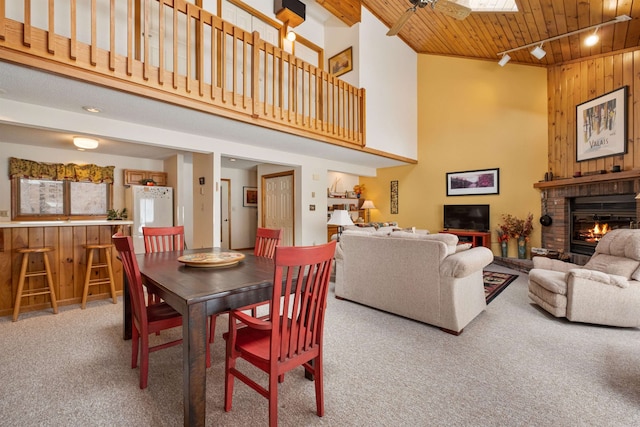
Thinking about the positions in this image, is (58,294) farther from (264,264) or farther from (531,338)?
(531,338)

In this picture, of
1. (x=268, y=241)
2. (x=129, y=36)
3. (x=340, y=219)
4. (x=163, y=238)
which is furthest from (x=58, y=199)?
(x=340, y=219)

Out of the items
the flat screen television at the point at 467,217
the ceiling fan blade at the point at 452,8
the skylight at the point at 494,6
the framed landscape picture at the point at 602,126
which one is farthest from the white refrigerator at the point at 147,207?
the framed landscape picture at the point at 602,126

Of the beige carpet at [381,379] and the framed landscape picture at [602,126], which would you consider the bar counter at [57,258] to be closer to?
the beige carpet at [381,379]

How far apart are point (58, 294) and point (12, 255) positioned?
613 millimetres

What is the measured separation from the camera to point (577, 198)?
483cm

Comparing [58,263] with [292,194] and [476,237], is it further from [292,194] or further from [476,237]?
[476,237]

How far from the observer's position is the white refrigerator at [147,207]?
5.42 metres

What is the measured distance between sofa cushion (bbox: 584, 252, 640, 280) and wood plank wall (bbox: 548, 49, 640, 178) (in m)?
1.85

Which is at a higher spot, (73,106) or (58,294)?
(73,106)

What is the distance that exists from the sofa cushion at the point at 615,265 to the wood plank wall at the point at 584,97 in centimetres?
185

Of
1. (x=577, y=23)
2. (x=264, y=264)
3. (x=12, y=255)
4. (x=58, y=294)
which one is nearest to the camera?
(x=264, y=264)

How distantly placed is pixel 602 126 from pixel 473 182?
7.15 ft

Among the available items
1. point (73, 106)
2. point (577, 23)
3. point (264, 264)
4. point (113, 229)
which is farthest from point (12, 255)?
point (577, 23)

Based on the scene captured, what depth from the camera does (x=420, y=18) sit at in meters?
5.44
